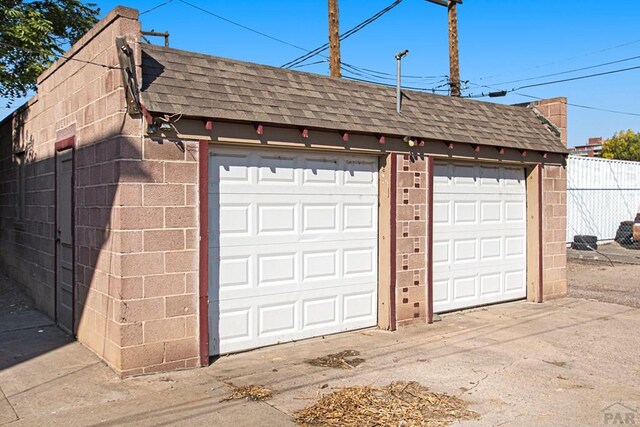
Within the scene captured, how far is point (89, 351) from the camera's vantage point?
Result: 7070mm

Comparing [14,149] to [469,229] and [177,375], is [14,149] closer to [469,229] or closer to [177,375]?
[177,375]

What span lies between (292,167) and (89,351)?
136 inches

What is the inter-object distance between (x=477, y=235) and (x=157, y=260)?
5938 millimetres

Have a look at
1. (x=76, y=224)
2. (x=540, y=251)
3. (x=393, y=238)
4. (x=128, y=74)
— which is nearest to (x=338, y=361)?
(x=393, y=238)

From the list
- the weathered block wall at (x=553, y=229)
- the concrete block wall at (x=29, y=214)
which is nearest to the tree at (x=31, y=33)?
the concrete block wall at (x=29, y=214)

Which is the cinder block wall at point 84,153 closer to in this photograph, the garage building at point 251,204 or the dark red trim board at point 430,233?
the garage building at point 251,204

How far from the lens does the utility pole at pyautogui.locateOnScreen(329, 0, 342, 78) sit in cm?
1355

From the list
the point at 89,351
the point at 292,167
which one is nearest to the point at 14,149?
the point at 89,351

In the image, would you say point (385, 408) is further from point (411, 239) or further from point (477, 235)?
point (477, 235)

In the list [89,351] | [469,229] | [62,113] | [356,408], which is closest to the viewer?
[356,408]

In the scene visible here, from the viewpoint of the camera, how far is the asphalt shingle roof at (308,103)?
263 inches

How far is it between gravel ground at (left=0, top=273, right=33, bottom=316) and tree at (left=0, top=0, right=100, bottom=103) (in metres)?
4.60

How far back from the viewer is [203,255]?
665 centimetres

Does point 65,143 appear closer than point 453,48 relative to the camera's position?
Yes
